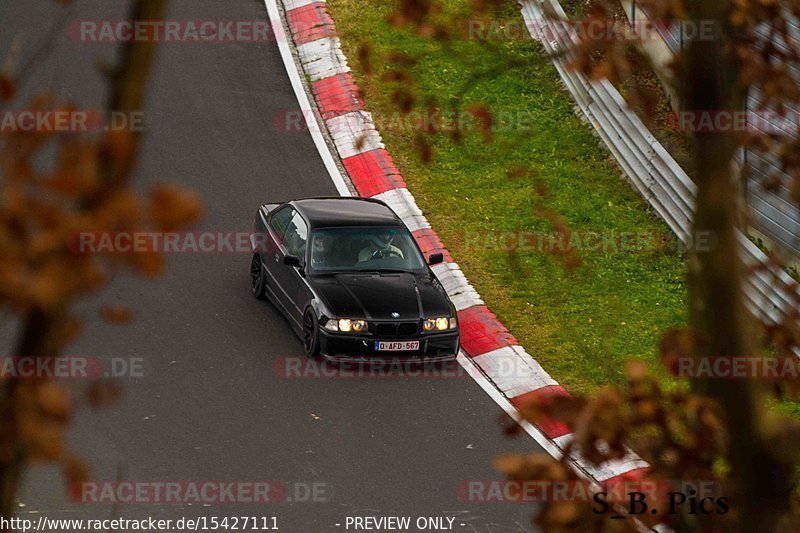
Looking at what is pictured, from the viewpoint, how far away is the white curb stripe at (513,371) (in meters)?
12.7

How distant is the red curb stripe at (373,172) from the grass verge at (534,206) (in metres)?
0.18

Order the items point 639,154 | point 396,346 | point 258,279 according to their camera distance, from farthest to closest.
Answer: point 639,154 < point 258,279 < point 396,346

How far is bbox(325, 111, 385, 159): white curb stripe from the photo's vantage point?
1717 cm

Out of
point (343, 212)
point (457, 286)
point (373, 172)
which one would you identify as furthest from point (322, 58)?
point (457, 286)

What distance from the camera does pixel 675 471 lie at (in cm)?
436

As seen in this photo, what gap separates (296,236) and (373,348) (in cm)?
184

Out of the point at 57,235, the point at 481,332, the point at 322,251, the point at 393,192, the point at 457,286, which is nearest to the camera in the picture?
the point at 57,235

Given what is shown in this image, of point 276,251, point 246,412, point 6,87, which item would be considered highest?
point 6,87

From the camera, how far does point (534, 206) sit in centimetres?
1495

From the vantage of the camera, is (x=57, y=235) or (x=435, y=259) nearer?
(x=57, y=235)

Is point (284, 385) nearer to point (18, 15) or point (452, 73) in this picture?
point (452, 73)

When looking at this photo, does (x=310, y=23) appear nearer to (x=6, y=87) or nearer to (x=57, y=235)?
(x=6, y=87)

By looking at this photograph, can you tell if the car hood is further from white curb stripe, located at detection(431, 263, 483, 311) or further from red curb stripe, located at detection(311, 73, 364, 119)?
red curb stripe, located at detection(311, 73, 364, 119)

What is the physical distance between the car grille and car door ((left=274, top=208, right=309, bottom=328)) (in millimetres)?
902
